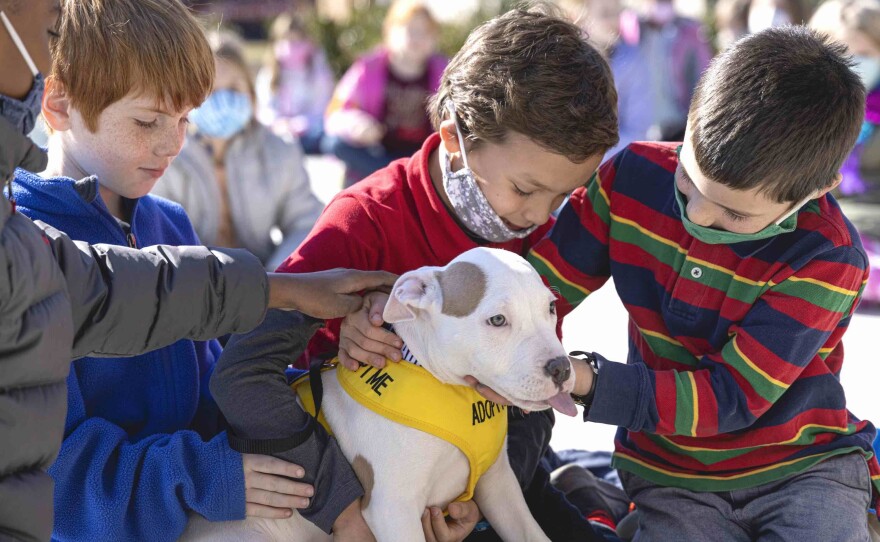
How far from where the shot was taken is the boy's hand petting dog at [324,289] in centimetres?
242

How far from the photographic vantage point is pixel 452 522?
2695 mm

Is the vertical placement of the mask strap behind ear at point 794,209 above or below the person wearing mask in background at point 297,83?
above

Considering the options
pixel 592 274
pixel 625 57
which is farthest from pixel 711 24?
pixel 592 274

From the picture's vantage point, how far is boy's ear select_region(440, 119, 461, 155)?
2.93 metres

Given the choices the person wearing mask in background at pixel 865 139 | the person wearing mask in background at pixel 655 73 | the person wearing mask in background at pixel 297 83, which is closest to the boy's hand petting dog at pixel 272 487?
the person wearing mask in background at pixel 865 139

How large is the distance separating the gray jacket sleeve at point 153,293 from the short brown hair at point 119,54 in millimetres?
692

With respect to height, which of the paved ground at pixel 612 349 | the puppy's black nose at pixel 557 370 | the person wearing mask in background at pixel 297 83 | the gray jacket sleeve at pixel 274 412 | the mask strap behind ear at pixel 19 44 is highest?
the mask strap behind ear at pixel 19 44

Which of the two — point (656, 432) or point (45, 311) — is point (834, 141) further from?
point (45, 311)

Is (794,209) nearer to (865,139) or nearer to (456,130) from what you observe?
(456,130)

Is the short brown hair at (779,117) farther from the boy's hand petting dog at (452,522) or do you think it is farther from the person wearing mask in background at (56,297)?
the boy's hand petting dog at (452,522)

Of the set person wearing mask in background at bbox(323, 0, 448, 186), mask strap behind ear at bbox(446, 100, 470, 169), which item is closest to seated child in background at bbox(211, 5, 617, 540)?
mask strap behind ear at bbox(446, 100, 470, 169)

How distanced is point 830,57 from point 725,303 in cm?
73

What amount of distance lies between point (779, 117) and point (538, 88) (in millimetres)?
683

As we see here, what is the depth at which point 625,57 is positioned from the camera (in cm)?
947
